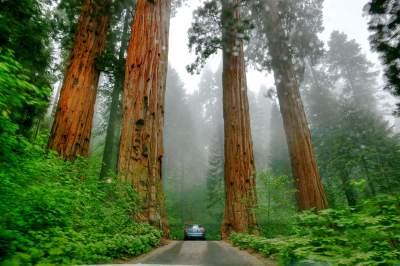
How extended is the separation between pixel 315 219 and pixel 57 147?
5.87 meters

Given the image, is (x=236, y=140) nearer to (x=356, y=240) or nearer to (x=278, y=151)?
(x=356, y=240)

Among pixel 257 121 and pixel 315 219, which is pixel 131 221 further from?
pixel 257 121

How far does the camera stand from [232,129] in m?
9.66

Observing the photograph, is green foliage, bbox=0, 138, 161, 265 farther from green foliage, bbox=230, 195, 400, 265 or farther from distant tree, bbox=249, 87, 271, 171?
distant tree, bbox=249, 87, 271, 171

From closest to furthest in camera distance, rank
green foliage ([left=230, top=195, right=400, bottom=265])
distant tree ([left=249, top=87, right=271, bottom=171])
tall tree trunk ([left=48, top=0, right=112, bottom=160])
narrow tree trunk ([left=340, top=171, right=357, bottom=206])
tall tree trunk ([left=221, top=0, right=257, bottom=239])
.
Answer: green foliage ([left=230, top=195, right=400, bottom=265]) < tall tree trunk ([left=48, top=0, right=112, bottom=160]) < tall tree trunk ([left=221, top=0, right=257, bottom=239]) < narrow tree trunk ([left=340, top=171, right=357, bottom=206]) < distant tree ([left=249, top=87, right=271, bottom=171])

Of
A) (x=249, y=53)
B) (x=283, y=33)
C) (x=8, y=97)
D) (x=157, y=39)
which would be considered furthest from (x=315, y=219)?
(x=249, y=53)

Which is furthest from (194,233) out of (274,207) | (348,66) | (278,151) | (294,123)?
(348,66)

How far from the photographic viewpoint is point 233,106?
9898mm

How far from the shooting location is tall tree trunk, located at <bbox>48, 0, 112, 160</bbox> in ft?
23.5

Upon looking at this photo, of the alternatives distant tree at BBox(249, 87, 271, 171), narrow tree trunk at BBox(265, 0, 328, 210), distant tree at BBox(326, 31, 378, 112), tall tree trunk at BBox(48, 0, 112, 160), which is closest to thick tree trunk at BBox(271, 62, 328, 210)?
narrow tree trunk at BBox(265, 0, 328, 210)

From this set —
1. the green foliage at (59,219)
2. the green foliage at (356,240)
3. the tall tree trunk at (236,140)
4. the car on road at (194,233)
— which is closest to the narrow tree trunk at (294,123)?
the tall tree trunk at (236,140)

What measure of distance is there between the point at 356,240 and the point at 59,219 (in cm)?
335

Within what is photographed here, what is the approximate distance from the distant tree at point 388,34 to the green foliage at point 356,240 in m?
2.78

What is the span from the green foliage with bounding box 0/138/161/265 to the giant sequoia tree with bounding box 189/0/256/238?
3.58m
